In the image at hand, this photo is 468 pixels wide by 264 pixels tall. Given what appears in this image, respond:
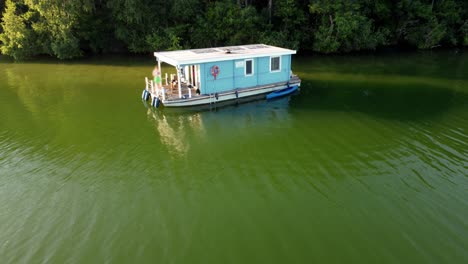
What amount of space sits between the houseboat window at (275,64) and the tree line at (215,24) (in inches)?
518

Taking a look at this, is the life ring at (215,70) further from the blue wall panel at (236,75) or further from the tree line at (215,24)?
the tree line at (215,24)

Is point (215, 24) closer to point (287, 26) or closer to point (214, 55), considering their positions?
point (287, 26)

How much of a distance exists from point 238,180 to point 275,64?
35.4ft

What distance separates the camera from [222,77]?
19359 millimetres

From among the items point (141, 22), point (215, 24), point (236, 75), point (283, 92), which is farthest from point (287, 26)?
point (236, 75)

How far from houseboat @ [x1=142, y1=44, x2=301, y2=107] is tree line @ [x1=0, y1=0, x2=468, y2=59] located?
1322 centimetres

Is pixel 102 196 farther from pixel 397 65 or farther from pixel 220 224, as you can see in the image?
pixel 397 65

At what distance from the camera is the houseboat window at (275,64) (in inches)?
812

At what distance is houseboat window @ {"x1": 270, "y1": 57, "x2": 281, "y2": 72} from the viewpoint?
20.6m

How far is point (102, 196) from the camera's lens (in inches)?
438

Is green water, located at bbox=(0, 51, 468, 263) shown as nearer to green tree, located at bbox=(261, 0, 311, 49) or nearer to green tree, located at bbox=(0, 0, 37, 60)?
green tree, located at bbox=(0, 0, 37, 60)

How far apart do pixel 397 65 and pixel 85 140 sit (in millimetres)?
26285

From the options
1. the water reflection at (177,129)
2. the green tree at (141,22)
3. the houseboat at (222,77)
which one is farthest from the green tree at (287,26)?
the water reflection at (177,129)

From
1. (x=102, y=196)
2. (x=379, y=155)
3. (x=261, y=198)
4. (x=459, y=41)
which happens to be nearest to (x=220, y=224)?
(x=261, y=198)
